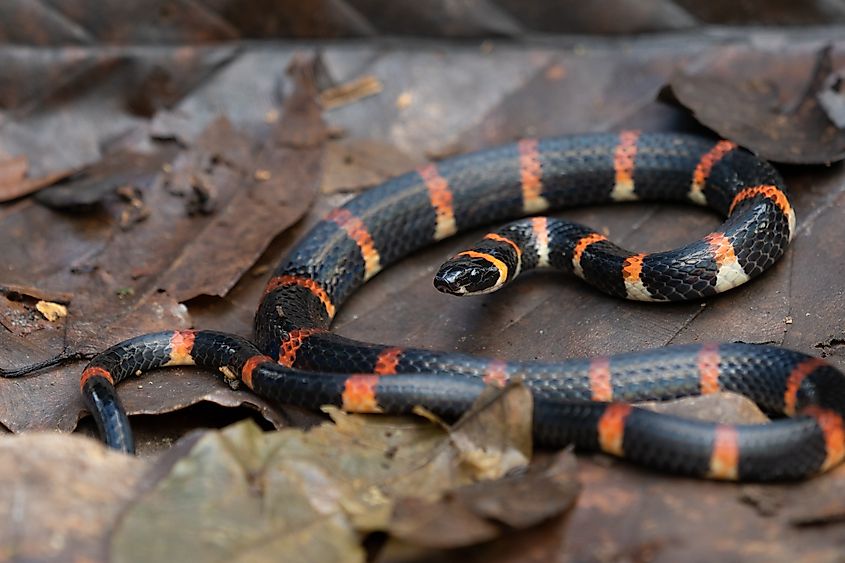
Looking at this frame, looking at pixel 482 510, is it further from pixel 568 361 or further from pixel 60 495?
pixel 60 495

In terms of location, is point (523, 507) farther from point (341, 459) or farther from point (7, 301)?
point (7, 301)

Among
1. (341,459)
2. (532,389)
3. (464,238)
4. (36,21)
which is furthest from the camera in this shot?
(36,21)

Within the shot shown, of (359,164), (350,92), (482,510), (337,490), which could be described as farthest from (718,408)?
(350,92)

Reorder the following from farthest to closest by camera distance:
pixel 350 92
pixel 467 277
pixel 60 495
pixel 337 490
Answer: pixel 350 92
pixel 467 277
pixel 337 490
pixel 60 495

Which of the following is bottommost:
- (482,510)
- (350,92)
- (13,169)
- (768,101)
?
(13,169)

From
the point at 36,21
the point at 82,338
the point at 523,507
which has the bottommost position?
the point at 82,338

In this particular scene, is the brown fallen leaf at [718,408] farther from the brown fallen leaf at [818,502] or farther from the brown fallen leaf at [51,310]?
the brown fallen leaf at [51,310]

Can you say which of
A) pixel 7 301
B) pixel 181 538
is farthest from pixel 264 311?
pixel 181 538
